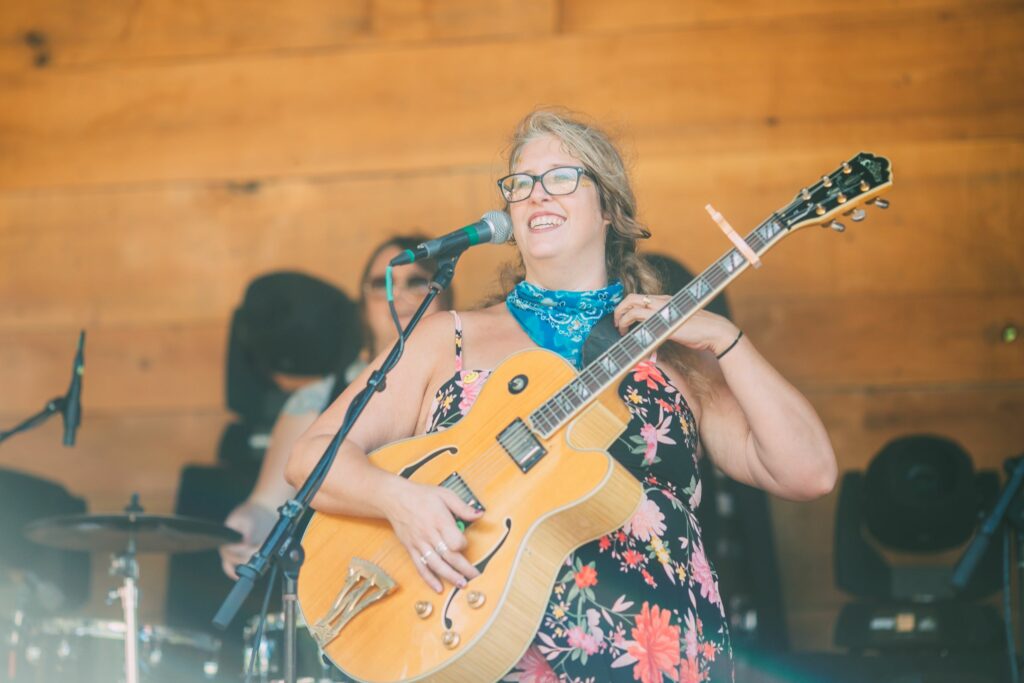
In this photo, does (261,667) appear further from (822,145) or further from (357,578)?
(822,145)

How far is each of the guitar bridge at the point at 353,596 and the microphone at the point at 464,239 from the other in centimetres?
56

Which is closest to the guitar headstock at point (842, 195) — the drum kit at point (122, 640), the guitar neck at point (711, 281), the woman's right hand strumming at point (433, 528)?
the guitar neck at point (711, 281)

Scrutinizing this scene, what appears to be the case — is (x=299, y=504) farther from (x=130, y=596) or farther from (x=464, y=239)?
(x=130, y=596)

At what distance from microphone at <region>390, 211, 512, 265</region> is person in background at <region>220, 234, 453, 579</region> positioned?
1564mm

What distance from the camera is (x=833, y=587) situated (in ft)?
12.6

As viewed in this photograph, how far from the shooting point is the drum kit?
3473 mm

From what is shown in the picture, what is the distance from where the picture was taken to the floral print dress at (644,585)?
2209mm

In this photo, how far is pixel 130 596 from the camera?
11.3ft

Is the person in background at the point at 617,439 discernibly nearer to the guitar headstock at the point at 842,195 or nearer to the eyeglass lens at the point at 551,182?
the eyeglass lens at the point at 551,182

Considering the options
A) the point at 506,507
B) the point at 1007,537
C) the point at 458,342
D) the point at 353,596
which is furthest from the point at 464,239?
the point at 1007,537

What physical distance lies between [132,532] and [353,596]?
139 cm

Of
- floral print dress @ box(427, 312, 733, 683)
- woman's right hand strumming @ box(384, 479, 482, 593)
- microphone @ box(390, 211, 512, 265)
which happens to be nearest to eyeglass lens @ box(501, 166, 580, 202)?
microphone @ box(390, 211, 512, 265)

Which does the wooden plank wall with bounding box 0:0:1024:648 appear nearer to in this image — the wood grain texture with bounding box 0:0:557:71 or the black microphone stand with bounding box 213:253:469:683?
the wood grain texture with bounding box 0:0:557:71

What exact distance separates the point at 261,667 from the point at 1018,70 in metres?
2.86
